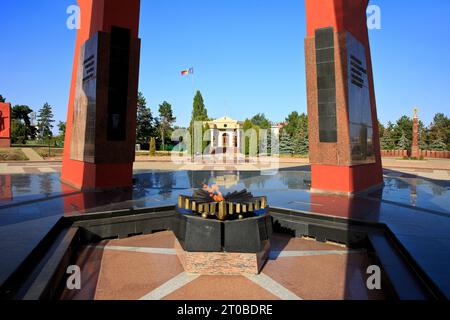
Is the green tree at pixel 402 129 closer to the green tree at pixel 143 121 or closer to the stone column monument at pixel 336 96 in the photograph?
the green tree at pixel 143 121

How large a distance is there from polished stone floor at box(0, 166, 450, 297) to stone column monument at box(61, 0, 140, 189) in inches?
39.3

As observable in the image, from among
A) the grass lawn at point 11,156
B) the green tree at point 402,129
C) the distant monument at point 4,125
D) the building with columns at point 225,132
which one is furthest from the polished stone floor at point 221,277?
the building with columns at point 225,132

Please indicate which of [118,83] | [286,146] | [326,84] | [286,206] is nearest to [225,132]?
[286,146]

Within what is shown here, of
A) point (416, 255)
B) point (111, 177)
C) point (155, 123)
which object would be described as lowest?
point (416, 255)

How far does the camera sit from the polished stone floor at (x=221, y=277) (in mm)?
4520

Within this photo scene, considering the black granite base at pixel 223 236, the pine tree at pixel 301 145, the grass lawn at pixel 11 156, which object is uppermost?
the pine tree at pixel 301 145

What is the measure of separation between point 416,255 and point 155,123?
55.2 metres

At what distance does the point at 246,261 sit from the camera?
523 cm

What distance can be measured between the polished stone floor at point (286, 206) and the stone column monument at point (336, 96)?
0.96m

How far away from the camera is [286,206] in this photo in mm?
8148

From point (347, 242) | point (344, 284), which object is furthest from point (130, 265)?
point (347, 242)

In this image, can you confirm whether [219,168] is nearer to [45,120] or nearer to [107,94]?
[107,94]

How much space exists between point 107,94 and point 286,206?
6959mm

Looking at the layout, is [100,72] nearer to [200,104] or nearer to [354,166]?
[354,166]
